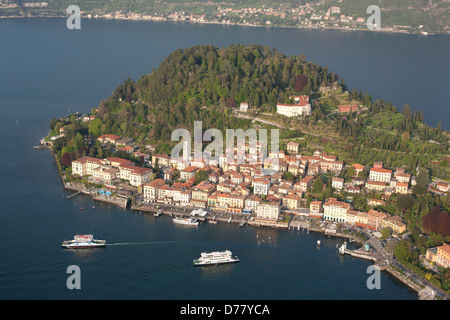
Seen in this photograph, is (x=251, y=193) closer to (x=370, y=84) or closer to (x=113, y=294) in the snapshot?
(x=113, y=294)

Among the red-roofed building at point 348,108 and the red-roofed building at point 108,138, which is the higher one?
the red-roofed building at point 348,108

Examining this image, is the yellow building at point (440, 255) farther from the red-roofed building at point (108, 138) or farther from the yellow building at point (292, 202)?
the red-roofed building at point (108, 138)

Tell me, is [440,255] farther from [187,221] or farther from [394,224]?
[187,221]

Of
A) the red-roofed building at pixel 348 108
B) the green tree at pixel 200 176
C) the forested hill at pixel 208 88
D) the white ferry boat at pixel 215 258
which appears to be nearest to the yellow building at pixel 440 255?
the white ferry boat at pixel 215 258

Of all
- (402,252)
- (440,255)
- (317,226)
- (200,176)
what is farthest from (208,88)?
(440,255)

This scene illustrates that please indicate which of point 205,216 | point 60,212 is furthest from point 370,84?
point 60,212

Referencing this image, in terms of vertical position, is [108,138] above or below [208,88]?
below

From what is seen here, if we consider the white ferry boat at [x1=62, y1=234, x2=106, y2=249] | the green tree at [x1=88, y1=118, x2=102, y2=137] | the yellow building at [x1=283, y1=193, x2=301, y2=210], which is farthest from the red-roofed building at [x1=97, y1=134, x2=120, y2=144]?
the yellow building at [x1=283, y1=193, x2=301, y2=210]
